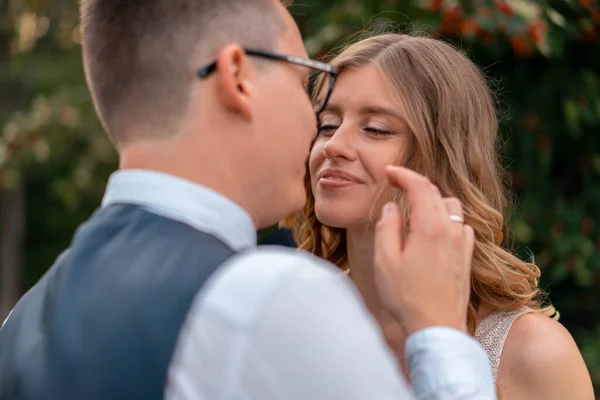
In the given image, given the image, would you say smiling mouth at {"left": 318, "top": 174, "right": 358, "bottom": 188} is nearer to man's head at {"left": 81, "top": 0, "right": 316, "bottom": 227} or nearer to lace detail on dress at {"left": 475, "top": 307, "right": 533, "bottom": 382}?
lace detail on dress at {"left": 475, "top": 307, "right": 533, "bottom": 382}

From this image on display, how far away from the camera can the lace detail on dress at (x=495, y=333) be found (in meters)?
2.39

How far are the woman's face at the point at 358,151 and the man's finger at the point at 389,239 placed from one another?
2.79 feet

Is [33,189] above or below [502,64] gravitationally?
below

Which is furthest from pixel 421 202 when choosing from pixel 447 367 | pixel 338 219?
pixel 338 219

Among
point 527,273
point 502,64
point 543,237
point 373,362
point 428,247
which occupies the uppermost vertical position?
point 373,362

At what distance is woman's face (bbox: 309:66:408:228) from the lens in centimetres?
243

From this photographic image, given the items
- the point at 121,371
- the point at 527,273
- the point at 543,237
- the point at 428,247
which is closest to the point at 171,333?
the point at 121,371

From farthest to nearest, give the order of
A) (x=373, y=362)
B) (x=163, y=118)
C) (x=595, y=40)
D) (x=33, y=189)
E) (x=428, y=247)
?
(x=33, y=189) < (x=595, y=40) < (x=428, y=247) < (x=163, y=118) < (x=373, y=362)

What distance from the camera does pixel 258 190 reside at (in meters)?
1.33

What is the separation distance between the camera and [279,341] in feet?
3.37

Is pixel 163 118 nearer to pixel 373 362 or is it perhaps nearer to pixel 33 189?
pixel 373 362

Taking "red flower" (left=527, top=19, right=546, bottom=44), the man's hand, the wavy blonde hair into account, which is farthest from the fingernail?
"red flower" (left=527, top=19, right=546, bottom=44)

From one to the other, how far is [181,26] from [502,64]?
12.7ft

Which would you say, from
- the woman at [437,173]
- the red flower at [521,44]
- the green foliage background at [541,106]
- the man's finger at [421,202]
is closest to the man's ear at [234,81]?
the man's finger at [421,202]
